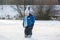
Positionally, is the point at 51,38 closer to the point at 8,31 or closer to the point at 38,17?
the point at 38,17

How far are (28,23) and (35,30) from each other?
0.81 m

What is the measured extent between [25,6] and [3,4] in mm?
563

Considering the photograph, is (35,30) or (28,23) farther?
(35,30)

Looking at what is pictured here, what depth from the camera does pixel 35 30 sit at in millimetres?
7824

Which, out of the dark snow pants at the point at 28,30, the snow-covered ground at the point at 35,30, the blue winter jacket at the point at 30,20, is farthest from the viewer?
the snow-covered ground at the point at 35,30

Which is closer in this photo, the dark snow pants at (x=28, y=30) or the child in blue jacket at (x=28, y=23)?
the child in blue jacket at (x=28, y=23)

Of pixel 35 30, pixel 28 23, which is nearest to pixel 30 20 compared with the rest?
pixel 28 23

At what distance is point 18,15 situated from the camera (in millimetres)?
7395

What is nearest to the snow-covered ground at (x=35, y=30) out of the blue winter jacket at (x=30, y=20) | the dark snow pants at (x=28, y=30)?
the dark snow pants at (x=28, y=30)

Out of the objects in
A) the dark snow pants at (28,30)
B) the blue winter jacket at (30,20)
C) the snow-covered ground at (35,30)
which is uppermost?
the blue winter jacket at (30,20)

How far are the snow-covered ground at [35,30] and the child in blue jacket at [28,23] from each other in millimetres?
204

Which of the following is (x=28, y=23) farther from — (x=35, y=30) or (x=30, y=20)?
(x=35, y=30)

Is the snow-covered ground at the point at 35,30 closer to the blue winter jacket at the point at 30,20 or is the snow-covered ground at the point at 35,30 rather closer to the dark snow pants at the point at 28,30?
the dark snow pants at the point at 28,30

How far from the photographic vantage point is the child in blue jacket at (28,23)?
7.02 metres
